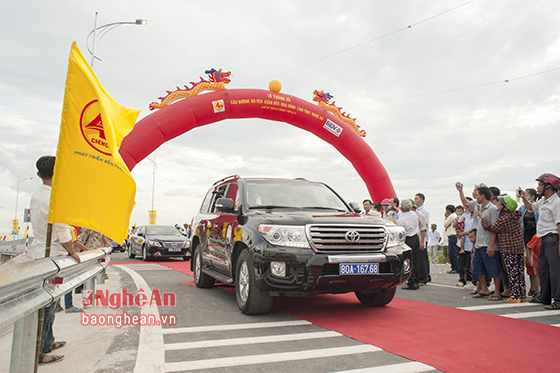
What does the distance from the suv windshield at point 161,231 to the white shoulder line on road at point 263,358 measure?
13790 mm

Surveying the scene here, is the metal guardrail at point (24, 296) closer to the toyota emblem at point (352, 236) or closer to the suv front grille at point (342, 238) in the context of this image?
the suv front grille at point (342, 238)

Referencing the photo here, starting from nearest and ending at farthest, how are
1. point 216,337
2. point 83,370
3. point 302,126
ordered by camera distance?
1. point 83,370
2. point 216,337
3. point 302,126

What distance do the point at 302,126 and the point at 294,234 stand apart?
1331cm

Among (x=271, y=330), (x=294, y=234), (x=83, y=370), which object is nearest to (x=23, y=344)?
(x=83, y=370)

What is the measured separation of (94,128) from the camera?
3.37 meters

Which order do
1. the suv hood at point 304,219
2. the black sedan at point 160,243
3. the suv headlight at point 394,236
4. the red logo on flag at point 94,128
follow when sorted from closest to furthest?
1. the red logo on flag at point 94,128
2. the suv hood at point 304,219
3. the suv headlight at point 394,236
4. the black sedan at point 160,243

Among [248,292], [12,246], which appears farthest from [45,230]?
[12,246]

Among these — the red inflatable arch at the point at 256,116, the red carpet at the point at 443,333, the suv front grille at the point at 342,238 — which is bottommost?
the red carpet at the point at 443,333

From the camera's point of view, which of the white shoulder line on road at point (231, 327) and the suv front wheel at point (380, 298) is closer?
the white shoulder line on road at point (231, 327)

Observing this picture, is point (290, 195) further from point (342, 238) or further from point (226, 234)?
point (342, 238)

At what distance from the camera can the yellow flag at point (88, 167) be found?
3.24 m

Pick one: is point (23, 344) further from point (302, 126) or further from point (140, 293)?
point (302, 126)

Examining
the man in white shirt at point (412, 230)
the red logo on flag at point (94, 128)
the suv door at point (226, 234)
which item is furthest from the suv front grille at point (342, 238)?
the man in white shirt at point (412, 230)

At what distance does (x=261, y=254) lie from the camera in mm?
5004
